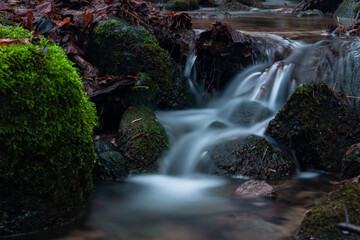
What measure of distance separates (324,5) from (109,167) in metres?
15.3

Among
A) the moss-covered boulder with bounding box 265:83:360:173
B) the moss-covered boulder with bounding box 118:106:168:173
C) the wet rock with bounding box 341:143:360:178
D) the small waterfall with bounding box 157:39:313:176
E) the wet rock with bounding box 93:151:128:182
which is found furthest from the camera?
the small waterfall with bounding box 157:39:313:176

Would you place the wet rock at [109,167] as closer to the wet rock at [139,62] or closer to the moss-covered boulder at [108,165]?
the moss-covered boulder at [108,165]

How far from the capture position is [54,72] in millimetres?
2787

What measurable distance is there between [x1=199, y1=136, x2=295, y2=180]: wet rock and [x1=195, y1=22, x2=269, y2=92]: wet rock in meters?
2.34

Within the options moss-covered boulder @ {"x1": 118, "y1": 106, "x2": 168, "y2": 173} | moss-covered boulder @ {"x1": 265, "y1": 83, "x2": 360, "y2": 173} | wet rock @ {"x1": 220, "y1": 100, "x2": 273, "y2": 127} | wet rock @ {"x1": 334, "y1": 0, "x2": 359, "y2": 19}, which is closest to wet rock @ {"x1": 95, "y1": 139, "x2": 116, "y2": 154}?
moss-covered boulder @ {"x1": 118, "y1": 106, "x2": 168, "y2": 173}

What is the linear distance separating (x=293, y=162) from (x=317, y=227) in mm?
1913

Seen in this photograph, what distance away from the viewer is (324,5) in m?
16.2

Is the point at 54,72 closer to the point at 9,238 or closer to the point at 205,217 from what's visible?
the point at 9,238

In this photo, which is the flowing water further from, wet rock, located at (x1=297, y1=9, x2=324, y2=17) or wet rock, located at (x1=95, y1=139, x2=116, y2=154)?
wet rock, located at (x1=297, y1=9, x2=324, y2=17)

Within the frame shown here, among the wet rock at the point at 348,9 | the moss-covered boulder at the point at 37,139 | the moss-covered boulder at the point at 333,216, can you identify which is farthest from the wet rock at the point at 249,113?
the wet rock at the point at 348,9

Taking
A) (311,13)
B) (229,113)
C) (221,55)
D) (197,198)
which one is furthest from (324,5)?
(197,198)

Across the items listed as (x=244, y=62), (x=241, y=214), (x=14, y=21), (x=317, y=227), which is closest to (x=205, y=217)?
(x=241, y=214)

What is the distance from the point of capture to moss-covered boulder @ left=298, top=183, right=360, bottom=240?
8.14 feet

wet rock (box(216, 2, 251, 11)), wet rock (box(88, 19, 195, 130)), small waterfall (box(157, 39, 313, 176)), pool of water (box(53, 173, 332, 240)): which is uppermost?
wet rock (box(216, 2, 251, 11))
